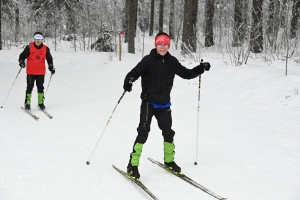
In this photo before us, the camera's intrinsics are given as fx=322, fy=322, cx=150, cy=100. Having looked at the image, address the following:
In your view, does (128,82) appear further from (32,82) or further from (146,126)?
(32,82)

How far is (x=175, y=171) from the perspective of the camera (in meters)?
4.43

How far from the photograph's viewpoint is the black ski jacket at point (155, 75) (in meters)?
4.18

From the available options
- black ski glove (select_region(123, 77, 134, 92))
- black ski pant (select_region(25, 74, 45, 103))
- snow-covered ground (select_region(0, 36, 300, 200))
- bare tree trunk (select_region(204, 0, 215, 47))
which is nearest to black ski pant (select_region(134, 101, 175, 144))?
black ski glove (select_region(123, 77, 134, 92))

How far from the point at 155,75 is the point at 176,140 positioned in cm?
209

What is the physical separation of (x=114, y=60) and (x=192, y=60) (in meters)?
3.91

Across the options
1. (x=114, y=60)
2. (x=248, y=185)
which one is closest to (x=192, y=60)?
(x=114, y=60)

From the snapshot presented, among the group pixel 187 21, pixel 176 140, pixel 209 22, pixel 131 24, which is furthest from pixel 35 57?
pixel 209 22

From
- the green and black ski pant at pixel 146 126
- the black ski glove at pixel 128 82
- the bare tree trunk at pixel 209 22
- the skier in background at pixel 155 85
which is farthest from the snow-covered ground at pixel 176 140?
the bare tree trunk at pixel 209 22

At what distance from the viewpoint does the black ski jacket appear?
4.18 metres

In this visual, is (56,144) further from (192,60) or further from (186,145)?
(192,60)

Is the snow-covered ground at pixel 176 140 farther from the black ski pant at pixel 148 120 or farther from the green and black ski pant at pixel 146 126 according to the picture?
the black ski pant at pixel 148 120

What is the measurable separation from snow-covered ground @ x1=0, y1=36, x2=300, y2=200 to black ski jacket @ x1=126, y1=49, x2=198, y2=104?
1111 millimetres

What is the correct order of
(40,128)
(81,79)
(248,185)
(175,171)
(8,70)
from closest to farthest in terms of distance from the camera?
(248,185), (175,171), (40,128), (81,79), (8,70)

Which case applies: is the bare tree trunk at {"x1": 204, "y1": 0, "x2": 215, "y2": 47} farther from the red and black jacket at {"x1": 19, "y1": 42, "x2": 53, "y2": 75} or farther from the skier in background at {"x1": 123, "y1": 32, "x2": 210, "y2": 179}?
the skier in background at {"x1": 123, "y1": 32, "x2": 210, "y2": 179}
